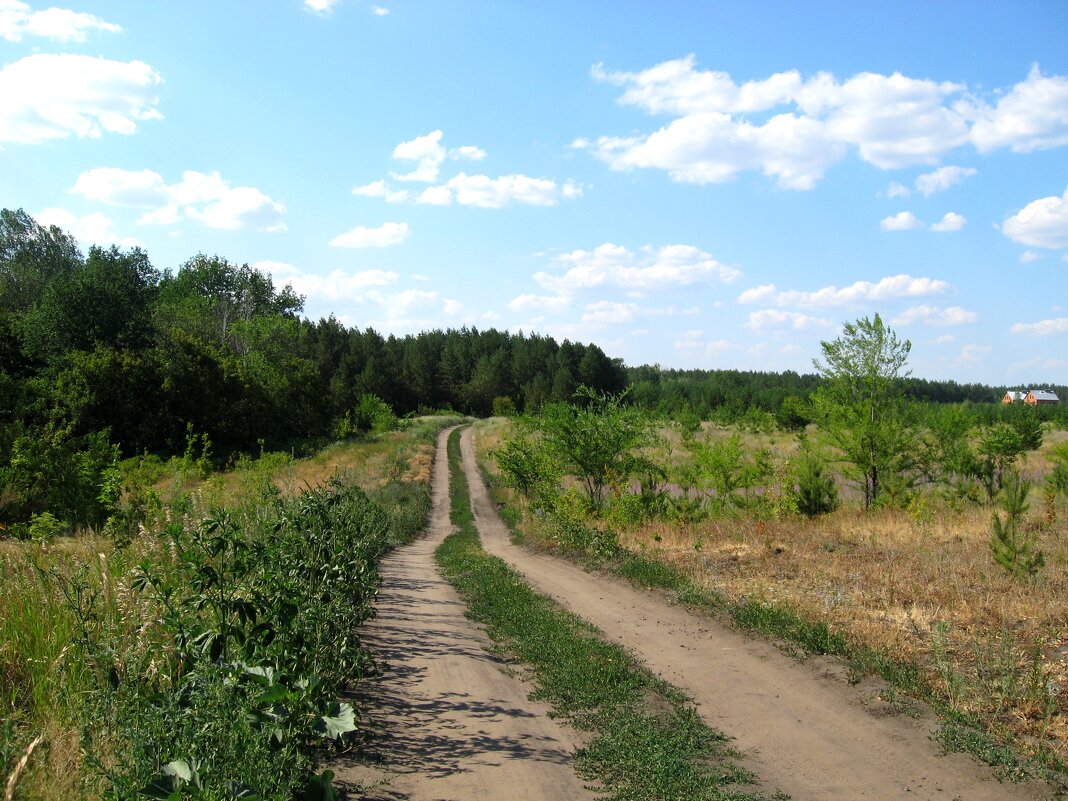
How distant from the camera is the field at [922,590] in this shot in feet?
20.6

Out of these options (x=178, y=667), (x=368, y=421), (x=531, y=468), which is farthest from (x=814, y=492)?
(x=368, y=421)

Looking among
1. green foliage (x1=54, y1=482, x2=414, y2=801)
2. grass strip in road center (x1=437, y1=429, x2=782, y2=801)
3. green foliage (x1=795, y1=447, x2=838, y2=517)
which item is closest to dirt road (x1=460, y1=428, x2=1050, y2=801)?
grass strip in road center (x1=437, y1=429, x2=782, y2=801)

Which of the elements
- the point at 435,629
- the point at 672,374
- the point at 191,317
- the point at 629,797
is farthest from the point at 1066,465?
the point at 672,374

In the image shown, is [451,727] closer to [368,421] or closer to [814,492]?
[814,492]

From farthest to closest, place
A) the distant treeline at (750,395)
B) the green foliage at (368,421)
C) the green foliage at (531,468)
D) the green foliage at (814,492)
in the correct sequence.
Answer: the green foliage at (368,421), the distant treeline at (750,395), the green foliage at (531,468), the green foliage at (814,492)

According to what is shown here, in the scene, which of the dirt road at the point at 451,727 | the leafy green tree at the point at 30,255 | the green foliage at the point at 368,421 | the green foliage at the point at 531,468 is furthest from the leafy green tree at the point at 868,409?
the leafy green tree at the point at 30,255

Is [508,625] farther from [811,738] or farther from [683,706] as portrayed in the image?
[811,738]

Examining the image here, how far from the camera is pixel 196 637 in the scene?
4016 millimetres

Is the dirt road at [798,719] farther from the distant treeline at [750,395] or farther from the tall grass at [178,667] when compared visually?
the distant treeline at [750,395]

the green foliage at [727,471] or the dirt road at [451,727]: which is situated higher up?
the green foliage at [727,471]

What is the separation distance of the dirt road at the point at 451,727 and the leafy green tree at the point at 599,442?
1219 centimetres

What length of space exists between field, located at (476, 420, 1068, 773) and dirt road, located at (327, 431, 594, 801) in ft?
10.5

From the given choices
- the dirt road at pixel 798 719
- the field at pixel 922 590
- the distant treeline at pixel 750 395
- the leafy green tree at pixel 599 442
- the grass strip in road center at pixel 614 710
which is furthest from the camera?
the distant treeline at pixel 750 395

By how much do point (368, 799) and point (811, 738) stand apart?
12.0 feet
